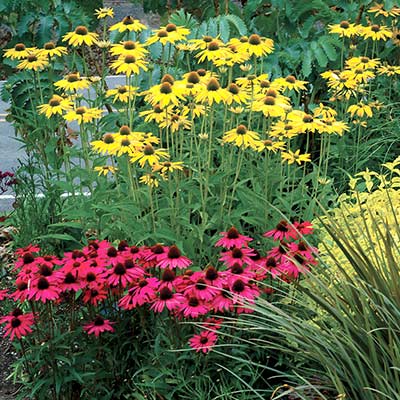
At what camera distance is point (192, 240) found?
3891 millimetres

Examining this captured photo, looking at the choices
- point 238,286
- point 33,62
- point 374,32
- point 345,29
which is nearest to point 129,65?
point 33,62

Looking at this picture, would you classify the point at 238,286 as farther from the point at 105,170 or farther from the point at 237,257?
the point at 105,170

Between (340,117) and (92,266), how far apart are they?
2518 millimetres

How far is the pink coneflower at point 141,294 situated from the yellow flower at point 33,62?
160 centimetres

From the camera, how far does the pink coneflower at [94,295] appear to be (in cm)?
334

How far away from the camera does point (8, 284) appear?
4934mm

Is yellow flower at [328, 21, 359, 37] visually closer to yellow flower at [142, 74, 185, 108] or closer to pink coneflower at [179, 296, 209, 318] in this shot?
yellow flower at [142, 74, 185, 108]

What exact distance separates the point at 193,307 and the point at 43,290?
553 millimetres

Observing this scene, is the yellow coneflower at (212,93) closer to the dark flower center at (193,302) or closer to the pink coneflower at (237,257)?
the pink coneflower at (237,257)

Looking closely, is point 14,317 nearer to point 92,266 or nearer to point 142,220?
point 92,266

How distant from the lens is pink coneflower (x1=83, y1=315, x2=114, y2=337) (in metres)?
3.32

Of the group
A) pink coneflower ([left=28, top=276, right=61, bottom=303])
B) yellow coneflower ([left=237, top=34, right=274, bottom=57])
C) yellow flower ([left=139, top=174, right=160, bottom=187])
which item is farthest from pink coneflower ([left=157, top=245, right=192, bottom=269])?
yellow coneflower ([left=237, top=34, right=274, bottom=57])

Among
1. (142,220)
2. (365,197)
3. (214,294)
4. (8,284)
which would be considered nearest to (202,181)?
(142,220)

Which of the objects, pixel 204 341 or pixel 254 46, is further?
pixel 254 46
